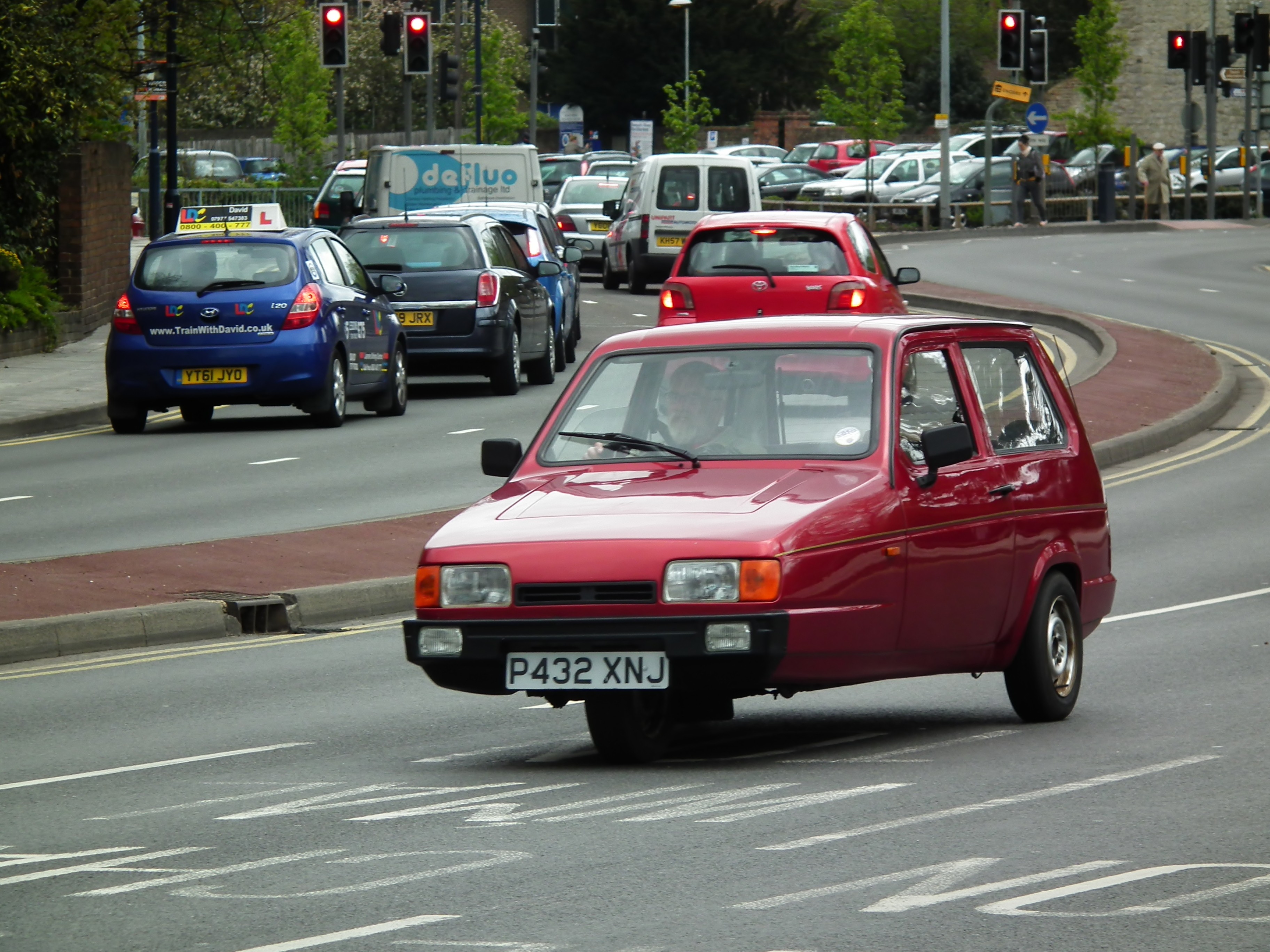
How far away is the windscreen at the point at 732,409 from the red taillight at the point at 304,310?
1220 centimetres

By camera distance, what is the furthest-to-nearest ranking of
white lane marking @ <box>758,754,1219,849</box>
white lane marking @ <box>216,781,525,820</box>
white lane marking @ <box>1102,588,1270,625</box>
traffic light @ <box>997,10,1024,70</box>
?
1. traffic light @ <box>997,10,1024,70</box>
2. white lane marking @ <box>1102,588,1270,625</box>
3. white lane marking @ <box>216,781,525,820</box>
4. white lane marking @ <box>758,754,1219,849</box>

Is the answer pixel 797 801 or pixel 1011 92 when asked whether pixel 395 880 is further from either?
pixel 1011 92

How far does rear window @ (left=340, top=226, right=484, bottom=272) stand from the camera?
23.7 meters

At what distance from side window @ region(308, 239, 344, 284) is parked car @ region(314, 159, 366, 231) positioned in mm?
13620

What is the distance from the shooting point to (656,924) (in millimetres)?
5867

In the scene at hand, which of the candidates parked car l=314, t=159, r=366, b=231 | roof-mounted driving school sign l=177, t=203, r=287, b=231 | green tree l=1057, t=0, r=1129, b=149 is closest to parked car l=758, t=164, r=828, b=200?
green tree l=1057, t=0, r=1129, b=149

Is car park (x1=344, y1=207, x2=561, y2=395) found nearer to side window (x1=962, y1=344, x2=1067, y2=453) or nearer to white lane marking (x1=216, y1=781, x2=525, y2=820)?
side window (x1=962, y1=344, x2=1067, y2=453)

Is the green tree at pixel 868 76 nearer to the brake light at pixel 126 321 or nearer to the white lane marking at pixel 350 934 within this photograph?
the brake light at pixel 126 321

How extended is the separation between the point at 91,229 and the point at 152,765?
2225 cm

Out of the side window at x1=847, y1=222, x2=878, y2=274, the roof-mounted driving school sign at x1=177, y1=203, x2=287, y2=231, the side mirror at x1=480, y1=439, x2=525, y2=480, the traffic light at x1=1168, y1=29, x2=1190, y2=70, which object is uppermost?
the traffic light at x1=1168, y1=29, x2=1190, y2=70

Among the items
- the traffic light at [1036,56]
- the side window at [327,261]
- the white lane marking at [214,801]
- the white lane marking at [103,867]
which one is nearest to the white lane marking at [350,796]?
the white lane marking at [214,801]

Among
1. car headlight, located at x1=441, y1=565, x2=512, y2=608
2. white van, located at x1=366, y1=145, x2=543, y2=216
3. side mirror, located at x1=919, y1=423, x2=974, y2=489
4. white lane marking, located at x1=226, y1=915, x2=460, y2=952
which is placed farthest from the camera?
white van, located at x1=366, y1=145, x2=543, y2=216

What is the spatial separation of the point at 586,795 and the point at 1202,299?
28.7 m

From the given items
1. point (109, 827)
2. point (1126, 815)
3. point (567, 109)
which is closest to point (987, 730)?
point (1126, 815)
